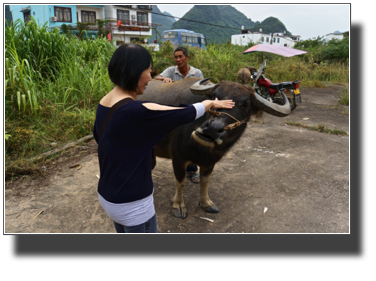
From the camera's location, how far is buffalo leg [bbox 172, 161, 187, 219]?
9.26 ft

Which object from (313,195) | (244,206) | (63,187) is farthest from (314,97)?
(63,187)

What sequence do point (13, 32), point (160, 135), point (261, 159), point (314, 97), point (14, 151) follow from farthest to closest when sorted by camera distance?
point (314, 97)
point (13, 32)
point (261, 159)
point (14, 151)
point (160, 135)

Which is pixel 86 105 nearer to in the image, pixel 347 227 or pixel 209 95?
pixel 209 95

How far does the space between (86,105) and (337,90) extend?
33.9 ft

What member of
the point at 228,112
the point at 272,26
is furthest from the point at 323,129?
the point at 272,26

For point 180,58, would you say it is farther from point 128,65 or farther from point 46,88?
point 46,88

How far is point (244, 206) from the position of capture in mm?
3061

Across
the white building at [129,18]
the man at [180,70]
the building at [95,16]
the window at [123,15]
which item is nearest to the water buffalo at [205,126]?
the man at [180,70]

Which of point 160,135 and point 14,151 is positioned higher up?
point 160,135

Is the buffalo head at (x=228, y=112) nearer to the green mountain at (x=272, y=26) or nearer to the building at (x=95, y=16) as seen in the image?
the building at (x=95, y=16)

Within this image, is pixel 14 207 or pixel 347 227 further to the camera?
pixel 14 207

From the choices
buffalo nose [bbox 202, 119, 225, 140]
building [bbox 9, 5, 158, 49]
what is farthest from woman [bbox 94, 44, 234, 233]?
building [bbox 9, 5, 158, 49]

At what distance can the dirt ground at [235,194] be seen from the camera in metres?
2.69

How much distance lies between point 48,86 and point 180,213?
4179 millimetres
